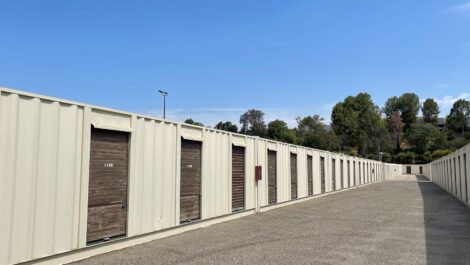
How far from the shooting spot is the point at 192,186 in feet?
36.3

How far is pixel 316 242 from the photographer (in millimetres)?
9023

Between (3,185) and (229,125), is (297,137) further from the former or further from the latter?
(3,185)

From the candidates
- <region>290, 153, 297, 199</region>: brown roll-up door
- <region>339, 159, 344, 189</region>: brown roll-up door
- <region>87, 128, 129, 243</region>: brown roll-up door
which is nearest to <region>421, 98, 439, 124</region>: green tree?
<region>339, 159, 344, 189</region>: brown roll-up door

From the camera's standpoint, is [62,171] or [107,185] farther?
[107,185]

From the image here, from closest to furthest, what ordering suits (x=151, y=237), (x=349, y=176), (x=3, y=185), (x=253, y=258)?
(x=3, y=185) < (x=253, y=258) < (x=151, y=237) < (x=349, y=176)

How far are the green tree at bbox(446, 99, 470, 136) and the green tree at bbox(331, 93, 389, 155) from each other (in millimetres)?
35345

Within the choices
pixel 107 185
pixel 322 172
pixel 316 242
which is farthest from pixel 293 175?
pixel 107 185

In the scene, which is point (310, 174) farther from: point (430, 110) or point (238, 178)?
point (430, 110)

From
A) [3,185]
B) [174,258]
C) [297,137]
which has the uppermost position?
[297,137]

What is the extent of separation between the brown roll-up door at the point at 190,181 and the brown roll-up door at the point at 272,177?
5.32 meters

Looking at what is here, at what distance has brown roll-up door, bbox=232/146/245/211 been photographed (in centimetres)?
1340

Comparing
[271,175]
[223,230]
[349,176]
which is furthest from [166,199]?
[349,176]

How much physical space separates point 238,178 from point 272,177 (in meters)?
3.11

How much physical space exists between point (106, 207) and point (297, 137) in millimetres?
104674
